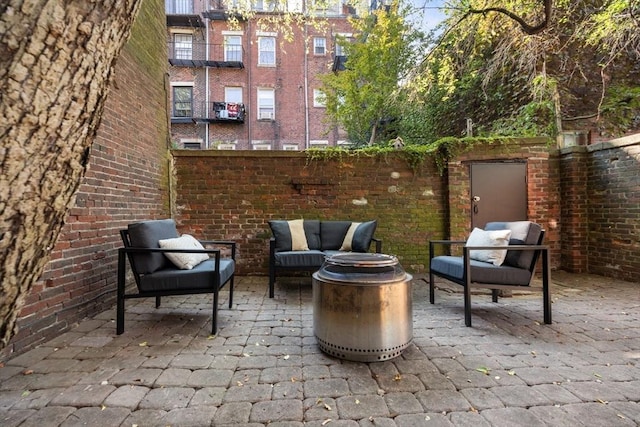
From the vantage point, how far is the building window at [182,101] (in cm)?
1320

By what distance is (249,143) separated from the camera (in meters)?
13.5

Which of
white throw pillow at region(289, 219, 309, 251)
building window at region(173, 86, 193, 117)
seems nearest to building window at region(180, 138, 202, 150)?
building window at region(173, 86, 193, 117)

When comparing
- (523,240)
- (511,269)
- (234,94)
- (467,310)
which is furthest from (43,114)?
(234,94)

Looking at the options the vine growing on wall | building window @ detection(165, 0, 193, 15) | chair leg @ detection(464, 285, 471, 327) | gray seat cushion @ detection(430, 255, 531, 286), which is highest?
building window @ detection(165, 0, 193, 15)

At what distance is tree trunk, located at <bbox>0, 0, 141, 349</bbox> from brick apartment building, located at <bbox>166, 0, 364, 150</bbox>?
1274 cm

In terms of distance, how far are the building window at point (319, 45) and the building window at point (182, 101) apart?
231 inches

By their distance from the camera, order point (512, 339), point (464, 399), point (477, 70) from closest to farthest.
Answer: point (464, 399), point (512, 339), point (477, 70)

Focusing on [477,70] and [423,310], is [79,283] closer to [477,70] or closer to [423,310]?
[423,310]

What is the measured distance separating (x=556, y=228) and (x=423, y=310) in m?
3.28

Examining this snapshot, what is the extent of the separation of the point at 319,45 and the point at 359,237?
12.4 m

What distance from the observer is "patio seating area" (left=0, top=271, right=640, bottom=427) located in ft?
4.85

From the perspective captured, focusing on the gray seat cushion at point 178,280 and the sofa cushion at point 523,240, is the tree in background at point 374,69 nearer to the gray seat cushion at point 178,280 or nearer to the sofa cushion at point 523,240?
the sofa cushion at point 523,240

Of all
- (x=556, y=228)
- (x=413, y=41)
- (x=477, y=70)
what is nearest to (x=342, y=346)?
(x=556, y=228)

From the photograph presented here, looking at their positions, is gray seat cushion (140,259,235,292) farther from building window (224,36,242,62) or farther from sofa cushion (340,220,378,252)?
building window (224,36,242,62)
